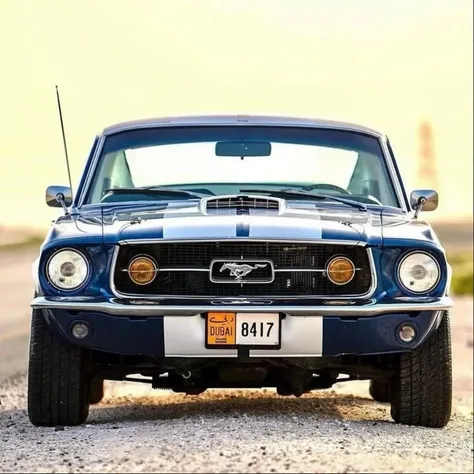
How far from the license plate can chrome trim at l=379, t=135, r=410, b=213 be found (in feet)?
5.33

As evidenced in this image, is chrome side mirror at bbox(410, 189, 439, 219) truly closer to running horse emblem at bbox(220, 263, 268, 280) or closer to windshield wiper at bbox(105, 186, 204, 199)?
windshield wiper at bbox(105, 186, 204, 199)

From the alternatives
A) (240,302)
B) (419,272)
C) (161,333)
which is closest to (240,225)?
(240,302)

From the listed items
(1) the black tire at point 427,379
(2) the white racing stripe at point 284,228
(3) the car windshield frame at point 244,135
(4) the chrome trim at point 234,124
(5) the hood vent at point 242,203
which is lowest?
(1) the black tire at point 427,379

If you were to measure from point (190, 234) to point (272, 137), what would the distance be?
1.75m

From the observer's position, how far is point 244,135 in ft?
28.1

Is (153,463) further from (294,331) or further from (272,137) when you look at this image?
(272,137)

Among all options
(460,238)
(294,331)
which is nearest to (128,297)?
(294,331)

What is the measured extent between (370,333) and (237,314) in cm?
71

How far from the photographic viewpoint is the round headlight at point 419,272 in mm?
7082

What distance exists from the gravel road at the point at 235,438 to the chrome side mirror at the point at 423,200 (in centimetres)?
128

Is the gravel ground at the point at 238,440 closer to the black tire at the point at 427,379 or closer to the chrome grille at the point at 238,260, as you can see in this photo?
the black tire at the point at 427,379

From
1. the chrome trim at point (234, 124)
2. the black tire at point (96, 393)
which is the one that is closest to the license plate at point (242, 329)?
the chrome trim at point (234, 124)

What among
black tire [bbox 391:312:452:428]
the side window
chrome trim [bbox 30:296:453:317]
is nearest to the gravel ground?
black tire [bbox 391:312:452:428]

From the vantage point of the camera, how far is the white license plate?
22.9 ft
